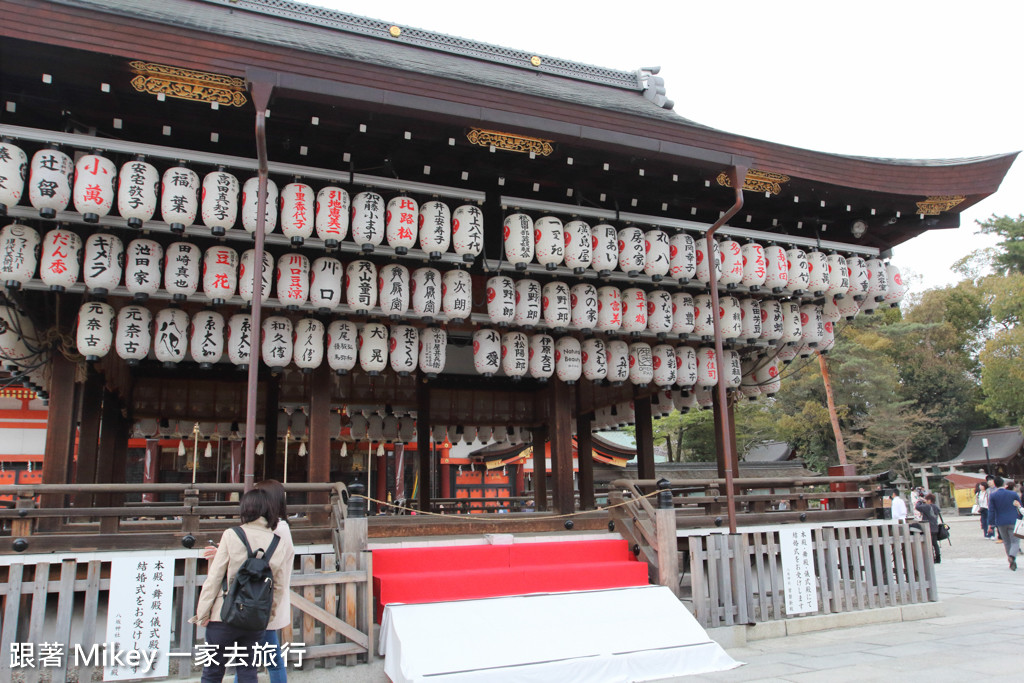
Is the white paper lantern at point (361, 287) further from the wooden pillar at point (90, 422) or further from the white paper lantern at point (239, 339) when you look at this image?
the wooden pillar at point (90, 422)

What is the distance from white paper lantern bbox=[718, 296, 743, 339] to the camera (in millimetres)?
11367

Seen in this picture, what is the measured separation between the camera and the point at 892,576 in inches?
373

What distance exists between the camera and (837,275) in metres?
11.9

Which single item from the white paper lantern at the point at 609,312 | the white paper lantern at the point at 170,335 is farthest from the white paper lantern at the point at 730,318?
the white paper lantern at the point at 170,335

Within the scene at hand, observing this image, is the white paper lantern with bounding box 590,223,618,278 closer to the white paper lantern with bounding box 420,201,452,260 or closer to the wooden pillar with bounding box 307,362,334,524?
the white paper lantern with bounding box 420,201,452,260

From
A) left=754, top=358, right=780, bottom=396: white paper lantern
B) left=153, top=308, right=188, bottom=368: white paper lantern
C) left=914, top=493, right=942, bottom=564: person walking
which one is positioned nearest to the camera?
left=153, top=308, right=188, bottom=368: white paper lantern

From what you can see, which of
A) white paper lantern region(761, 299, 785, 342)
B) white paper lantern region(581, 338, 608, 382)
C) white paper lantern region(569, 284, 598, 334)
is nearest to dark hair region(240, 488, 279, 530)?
white paper lantern region(569, 284, 598, 334)

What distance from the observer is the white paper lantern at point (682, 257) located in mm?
10672

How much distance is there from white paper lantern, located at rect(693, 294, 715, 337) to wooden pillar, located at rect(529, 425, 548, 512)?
4503 millimetres

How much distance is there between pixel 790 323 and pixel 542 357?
15.3ft

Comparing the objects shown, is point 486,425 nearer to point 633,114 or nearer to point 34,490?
point 633,114

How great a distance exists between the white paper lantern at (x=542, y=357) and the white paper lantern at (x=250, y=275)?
157 inches

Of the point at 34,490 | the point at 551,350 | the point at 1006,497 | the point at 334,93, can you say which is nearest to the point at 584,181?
the point at 551,350

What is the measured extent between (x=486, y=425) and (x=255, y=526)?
10459mm
